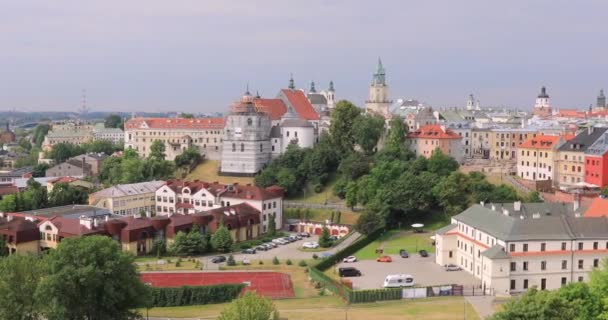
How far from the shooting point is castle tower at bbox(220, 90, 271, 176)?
3524 inches

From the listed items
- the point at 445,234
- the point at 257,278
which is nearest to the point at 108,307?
the point at 257,278

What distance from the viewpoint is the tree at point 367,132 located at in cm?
8556

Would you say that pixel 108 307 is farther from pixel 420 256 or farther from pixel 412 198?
pixel 412 198

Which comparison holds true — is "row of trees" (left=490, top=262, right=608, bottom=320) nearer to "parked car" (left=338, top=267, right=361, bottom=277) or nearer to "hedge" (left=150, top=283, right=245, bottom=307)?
"parked car" (left=338, top=267, right=361, bottom=277)

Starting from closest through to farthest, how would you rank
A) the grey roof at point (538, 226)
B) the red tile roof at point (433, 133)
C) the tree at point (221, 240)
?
the grey roof at point (538, 226), the tree at point (221, 240), the red tile roof at point (433, 133)

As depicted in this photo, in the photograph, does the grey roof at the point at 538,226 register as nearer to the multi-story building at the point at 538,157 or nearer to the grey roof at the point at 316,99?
the multi-story building at the point at 538,157

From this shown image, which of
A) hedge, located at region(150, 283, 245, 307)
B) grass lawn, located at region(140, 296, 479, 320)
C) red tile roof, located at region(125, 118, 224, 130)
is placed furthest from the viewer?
red tile roof, located at region(125, 118, 224, 130)

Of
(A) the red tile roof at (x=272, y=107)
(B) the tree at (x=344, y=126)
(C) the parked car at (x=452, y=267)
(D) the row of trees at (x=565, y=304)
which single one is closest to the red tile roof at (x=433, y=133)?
(B) the tree at (x=344, y=126)

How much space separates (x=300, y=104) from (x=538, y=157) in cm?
3909

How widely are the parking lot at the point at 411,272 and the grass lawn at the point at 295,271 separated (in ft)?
9.25

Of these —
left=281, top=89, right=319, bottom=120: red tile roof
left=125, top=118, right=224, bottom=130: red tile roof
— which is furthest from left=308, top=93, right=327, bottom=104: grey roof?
left=125, top=118, right=224, bottom=130: red tile roof

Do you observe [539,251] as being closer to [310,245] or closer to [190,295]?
[310,245]

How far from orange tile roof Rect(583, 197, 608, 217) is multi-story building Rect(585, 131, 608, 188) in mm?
15485

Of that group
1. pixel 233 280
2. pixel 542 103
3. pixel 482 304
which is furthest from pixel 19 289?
pixel 542 103
